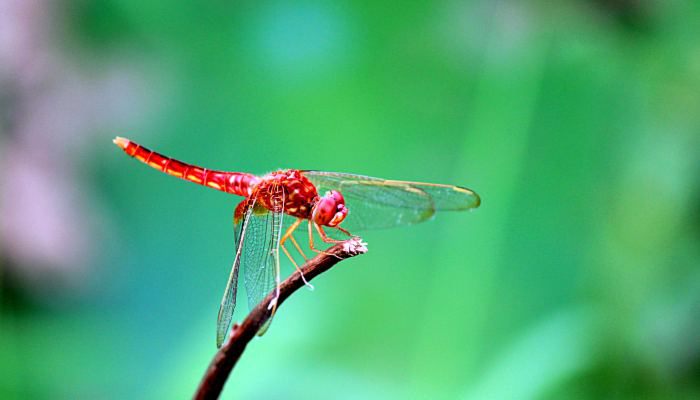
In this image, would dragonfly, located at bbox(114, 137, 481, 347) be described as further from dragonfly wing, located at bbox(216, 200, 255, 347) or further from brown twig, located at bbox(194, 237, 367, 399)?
brown twig, located at bbox(194, 237, 367, 399)

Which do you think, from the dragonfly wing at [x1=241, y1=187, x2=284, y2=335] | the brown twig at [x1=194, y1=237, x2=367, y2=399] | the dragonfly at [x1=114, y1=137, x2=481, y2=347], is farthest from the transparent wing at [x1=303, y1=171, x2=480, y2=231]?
the brown twig at [x1=194, y1=237, x2=367, y2=399]

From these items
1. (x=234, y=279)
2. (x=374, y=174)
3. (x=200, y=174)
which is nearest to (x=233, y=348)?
(x=234, y=279)

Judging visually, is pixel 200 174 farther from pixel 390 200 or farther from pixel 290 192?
pixel 390 200

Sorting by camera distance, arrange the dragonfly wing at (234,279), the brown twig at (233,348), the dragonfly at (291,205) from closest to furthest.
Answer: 1. the brown twig at (233,348)
2. the dragonfly wing at (234,279)
3. the dragonfly at (291,205)

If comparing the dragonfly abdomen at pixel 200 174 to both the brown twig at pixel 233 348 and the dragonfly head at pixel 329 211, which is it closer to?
the dragonfly head at pixel 329 211

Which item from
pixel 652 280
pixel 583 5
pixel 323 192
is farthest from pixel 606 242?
pixel 323 192

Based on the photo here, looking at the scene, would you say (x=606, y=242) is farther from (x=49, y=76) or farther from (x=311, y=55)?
(x=49, y=76)

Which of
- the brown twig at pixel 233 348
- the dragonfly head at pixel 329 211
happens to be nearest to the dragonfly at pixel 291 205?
the dragonfly head at pixel 329 211
